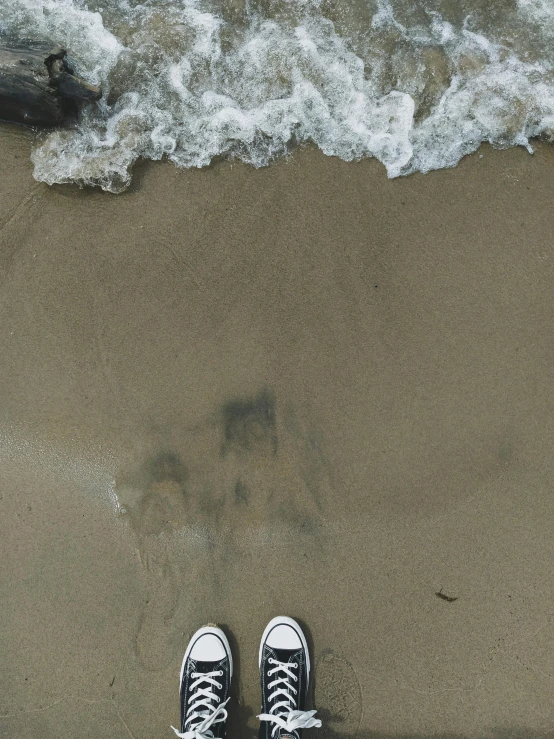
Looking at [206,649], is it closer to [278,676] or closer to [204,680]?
[204,680]

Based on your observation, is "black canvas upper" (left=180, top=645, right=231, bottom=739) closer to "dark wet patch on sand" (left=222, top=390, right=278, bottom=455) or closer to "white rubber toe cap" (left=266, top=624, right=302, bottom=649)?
"white rubber toe cap" (left=266, top=624, right=302, bottom=649)

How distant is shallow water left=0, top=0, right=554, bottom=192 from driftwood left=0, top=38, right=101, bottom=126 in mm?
133

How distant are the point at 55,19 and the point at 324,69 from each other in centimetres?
168

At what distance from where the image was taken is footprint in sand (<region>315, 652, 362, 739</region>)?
2.66 m

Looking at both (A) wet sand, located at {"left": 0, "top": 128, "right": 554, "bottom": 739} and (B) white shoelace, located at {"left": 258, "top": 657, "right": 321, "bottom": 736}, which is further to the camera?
(A) wet sand, located at {"left": 0, "top": 128, "right": 554, "bottom": 739}

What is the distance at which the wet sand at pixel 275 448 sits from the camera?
268 cm

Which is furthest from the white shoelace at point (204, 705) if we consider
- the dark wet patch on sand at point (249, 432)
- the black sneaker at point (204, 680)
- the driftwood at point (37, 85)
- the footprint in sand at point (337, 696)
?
the driftwood at point (37, 85)

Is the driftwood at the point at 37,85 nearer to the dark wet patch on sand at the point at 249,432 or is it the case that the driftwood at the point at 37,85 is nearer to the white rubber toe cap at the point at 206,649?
the dark wet patch on sand at the point at 249,432

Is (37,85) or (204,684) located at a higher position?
(37,85)

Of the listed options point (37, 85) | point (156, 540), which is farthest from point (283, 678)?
point (37, 85)

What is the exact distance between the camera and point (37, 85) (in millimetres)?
2613

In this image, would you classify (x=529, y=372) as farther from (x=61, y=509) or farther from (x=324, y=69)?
(x=61, y=509)

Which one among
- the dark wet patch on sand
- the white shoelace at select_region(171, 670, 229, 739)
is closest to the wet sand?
the dark wet patch on sand

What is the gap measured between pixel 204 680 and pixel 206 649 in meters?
0.17
